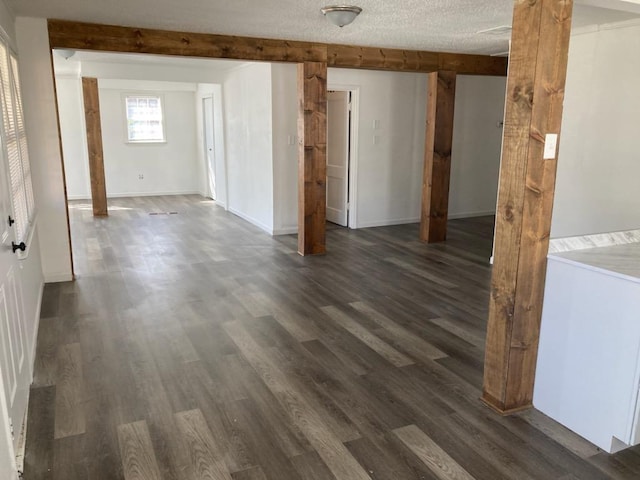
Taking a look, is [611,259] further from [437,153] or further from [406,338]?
[437,153]

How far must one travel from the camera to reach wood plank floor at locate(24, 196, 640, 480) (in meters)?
2.26

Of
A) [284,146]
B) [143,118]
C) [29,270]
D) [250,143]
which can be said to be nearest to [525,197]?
[29,270]

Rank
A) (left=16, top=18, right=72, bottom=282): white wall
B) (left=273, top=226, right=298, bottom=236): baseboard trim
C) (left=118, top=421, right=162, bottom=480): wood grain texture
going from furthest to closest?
(left=273, top=226, right=298, bottom=236): baseboard trim, (left=16, top=18, right=72, bottom=282): white wall, (left=118, top=421, right=162, bottom=480): wood grain texture

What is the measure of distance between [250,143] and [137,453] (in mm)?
5775

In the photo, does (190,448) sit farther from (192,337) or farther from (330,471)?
(192,337)

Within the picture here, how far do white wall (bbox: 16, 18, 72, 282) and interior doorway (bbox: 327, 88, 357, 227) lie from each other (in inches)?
146

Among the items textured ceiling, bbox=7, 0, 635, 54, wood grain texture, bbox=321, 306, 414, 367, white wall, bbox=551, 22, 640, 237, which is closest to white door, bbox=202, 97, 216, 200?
textured ceiling, bbox=7, 0, 635, 54

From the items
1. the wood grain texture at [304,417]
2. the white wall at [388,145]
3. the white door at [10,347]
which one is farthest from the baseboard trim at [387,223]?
the white door at [10,347]

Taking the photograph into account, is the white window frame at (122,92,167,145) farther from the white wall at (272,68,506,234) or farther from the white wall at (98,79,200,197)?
the white wall at (272,68,506,234)

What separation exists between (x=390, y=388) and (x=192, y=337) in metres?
1.51

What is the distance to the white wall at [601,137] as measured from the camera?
4.30 m

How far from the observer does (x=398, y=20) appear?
439 cm

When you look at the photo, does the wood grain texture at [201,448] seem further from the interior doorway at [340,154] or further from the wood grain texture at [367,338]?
the interior doorway at [340,154]

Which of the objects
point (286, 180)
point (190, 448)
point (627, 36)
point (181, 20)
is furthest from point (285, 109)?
point (190, 448)
